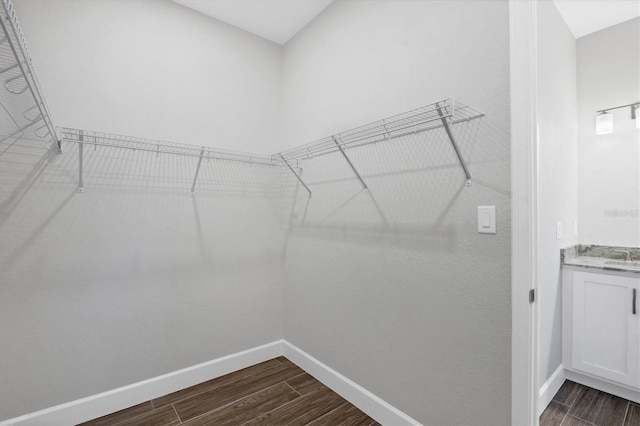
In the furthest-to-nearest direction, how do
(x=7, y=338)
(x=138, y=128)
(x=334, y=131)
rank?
(x=334, y=131) → (x=138, y=128) → (x=7, y=338)

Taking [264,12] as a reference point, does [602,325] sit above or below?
below

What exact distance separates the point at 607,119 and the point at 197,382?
3593mm

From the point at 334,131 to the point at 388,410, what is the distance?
173 centimetres

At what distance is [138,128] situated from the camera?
6.43 feet

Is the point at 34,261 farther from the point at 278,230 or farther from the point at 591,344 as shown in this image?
the point at 591,344

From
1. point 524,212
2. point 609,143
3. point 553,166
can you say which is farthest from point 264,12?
point 609,143

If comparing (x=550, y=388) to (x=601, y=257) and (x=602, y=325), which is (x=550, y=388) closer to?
(x=602, y=325)

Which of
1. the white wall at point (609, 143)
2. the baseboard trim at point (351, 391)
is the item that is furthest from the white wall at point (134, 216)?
the white wall at point (609, 143)

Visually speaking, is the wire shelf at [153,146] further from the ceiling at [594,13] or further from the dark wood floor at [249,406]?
the ceiling at [594,13]

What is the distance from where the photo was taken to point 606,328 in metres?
2.02

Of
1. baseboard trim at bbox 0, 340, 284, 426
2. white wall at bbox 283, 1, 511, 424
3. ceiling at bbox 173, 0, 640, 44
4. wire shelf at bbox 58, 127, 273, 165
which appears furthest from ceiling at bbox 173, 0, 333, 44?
baseboard trim at bbox 0, 340, 284, 426

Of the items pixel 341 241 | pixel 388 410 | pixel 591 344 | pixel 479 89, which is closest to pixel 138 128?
pixel 341 241

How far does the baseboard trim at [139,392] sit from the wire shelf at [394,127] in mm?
1584

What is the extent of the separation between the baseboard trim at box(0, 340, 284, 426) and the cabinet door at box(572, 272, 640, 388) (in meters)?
2.29
